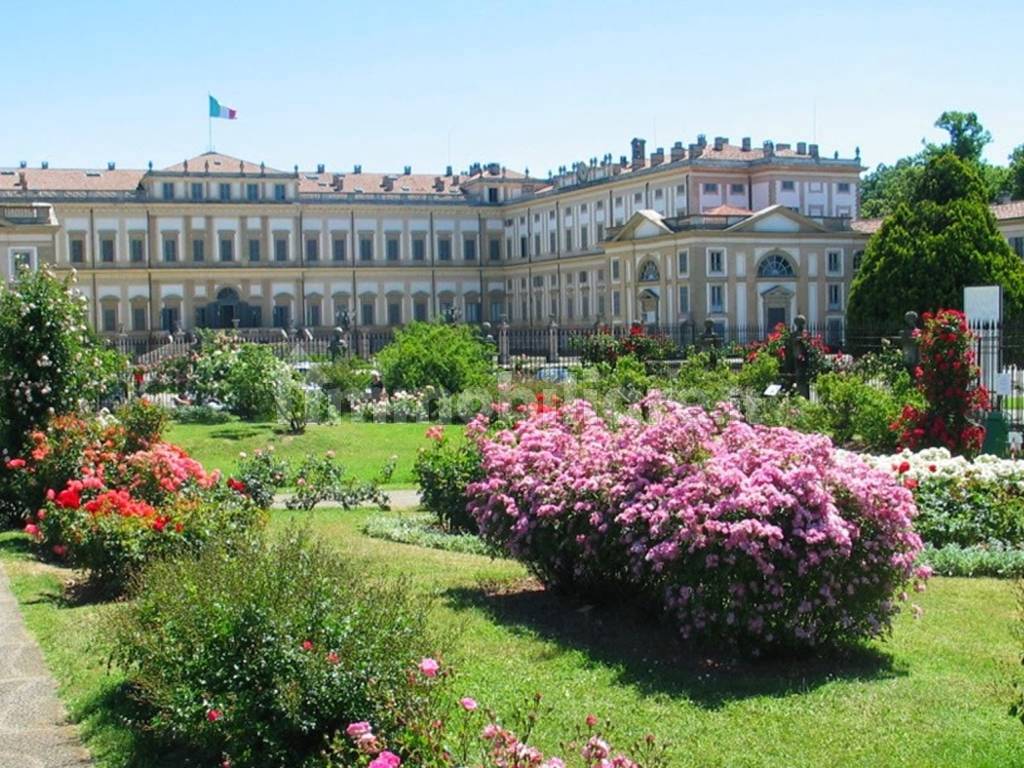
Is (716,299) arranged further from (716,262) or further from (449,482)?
(449,482)

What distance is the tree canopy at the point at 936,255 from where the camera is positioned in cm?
4012

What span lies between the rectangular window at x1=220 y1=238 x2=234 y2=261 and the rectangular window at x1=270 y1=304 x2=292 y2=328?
11.1 feet

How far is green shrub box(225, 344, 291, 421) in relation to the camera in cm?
2408

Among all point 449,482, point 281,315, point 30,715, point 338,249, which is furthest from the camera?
point 338,249

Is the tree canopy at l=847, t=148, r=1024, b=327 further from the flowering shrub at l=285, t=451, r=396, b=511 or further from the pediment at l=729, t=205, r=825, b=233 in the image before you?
the flowering shrub at l=285, t=451, r=396, b=511

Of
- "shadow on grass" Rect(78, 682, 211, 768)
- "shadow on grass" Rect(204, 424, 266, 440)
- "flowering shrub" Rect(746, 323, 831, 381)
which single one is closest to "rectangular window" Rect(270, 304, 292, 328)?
"shadow on grass" Rect(204, 424, 266, 440)

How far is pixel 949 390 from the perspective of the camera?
14789mm

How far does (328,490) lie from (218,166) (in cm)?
5675

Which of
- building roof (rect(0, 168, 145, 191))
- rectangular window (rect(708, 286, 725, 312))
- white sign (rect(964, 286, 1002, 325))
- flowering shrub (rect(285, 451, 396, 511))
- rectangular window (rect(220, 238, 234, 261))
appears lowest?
flowering shrub (rect(285, 451, 396, 511))

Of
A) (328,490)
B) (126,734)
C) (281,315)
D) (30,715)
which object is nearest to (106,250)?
(281,315)

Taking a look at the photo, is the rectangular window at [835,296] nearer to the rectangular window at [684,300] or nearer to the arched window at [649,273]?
the rectangular window at [684,300]

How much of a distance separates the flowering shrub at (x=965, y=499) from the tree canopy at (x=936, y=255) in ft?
95.1

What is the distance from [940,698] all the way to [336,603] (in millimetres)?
2920

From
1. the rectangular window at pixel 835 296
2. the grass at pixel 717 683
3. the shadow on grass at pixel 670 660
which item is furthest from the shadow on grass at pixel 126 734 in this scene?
the rectangular window at pixel 835 296
